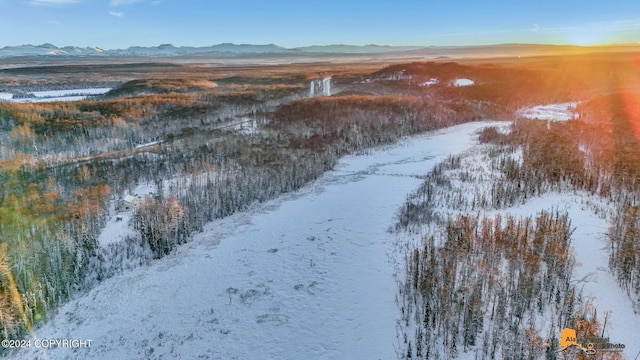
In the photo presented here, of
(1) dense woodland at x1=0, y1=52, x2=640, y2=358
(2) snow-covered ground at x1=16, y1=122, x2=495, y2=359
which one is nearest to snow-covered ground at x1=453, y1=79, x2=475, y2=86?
(1) dense woodland at x1=0, y1=52, x2=640, y2=358

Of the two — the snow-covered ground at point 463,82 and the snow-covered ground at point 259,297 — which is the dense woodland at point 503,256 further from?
the snow-covered ground at point 463,82

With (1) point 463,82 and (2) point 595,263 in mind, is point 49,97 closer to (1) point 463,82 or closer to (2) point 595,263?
(1) point 463,82

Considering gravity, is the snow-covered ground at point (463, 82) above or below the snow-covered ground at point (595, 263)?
above

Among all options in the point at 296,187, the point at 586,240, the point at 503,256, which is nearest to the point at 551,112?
the point at 296,187

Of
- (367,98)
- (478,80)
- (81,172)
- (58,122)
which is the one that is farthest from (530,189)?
(478,80)

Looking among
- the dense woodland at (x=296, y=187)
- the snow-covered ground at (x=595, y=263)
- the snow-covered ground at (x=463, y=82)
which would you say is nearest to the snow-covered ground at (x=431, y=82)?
the snow-covered ground at (x=463, y=82)

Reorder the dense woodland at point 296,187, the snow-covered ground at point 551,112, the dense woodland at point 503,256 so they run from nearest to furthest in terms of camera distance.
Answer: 1. the dense woodland at point 503,256
2. the dense woodland at point 296,187
3. the snow-covered ground at point 551,112
